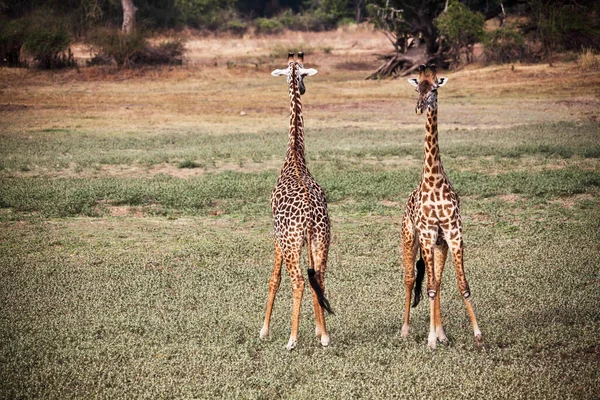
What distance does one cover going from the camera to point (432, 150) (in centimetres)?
661

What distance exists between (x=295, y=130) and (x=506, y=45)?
76.7 feet

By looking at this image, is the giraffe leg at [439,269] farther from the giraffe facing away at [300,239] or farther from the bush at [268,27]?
the bush at [268,27]

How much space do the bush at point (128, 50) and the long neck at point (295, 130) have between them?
24.6m

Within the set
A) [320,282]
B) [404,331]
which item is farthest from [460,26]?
[320,282]

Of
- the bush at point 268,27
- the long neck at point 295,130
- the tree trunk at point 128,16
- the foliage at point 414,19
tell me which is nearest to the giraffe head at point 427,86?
the long neck at point 295,130

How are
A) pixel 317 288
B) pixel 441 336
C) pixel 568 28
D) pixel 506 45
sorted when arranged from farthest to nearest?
pixel 506 45 → pixel 568 28 → pixel 441 336 → pixel 317 288

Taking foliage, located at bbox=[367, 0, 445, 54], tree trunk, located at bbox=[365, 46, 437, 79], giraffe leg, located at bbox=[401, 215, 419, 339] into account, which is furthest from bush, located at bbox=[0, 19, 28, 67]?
giraffe leg, located at bbox=[401, 215, 419, 339]

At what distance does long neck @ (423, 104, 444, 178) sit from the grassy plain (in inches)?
54.5

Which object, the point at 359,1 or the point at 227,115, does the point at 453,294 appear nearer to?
the point at 227,115

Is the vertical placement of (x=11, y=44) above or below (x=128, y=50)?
above

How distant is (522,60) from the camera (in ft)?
94.2

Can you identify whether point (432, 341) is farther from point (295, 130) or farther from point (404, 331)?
point (295, 130)

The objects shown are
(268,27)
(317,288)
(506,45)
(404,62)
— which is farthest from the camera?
(268,27)

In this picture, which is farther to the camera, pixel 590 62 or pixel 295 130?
pixel 590 62
